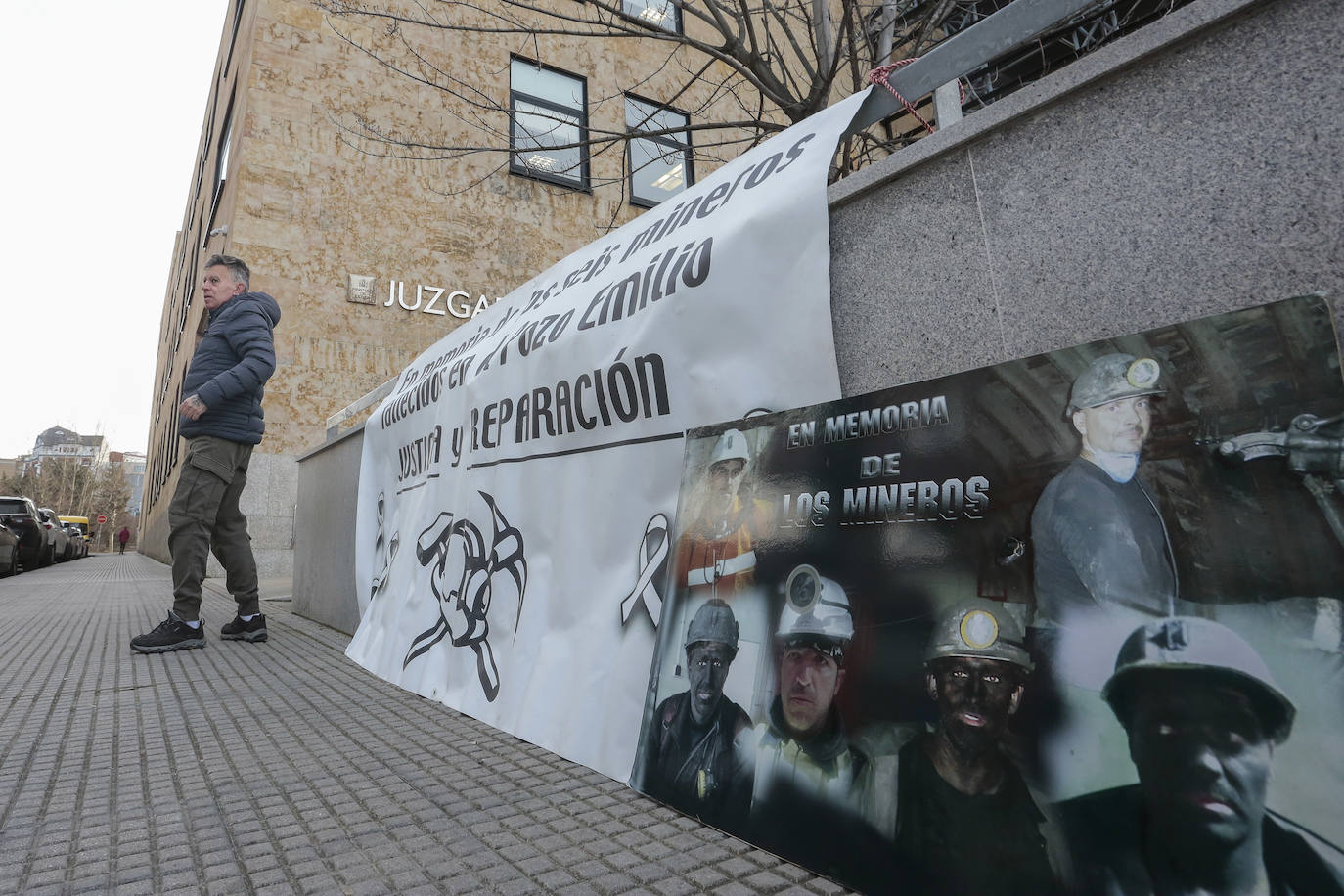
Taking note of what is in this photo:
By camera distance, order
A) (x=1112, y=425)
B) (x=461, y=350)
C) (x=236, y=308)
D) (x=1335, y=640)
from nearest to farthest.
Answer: (x=1335, y=640) → (x=1112, y=425) → (x=461, y=350) → (x=236, y=308)

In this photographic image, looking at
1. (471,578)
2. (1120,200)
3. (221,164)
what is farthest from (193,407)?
(221,164)

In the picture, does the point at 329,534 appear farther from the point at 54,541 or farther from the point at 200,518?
the point at 54,541

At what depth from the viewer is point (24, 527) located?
1614 centimetres

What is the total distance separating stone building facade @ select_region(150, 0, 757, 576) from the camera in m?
10.6

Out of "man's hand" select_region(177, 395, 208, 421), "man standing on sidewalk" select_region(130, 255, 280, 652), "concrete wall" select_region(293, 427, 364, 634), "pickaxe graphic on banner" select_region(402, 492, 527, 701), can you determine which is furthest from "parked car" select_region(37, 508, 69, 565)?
"pickaxe graphic on banner" select_region(402, 492, 527, 701)

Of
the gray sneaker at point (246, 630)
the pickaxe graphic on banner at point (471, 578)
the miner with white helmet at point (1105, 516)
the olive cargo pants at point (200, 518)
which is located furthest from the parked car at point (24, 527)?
the miner with white helmet at point (1105, 516)

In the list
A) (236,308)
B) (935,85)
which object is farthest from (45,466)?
(935,85)

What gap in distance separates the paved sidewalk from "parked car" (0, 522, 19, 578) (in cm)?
1263

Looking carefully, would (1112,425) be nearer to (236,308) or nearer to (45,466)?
(236,308)

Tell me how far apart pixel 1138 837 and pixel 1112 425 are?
0.59 meters

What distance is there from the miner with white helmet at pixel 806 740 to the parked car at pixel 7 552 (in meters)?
16.0

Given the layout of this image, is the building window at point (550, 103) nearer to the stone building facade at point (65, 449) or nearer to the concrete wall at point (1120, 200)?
the concrete wall at point (1120, 200)

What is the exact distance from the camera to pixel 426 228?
11805 mm

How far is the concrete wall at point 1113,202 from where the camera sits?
4.08 feet
